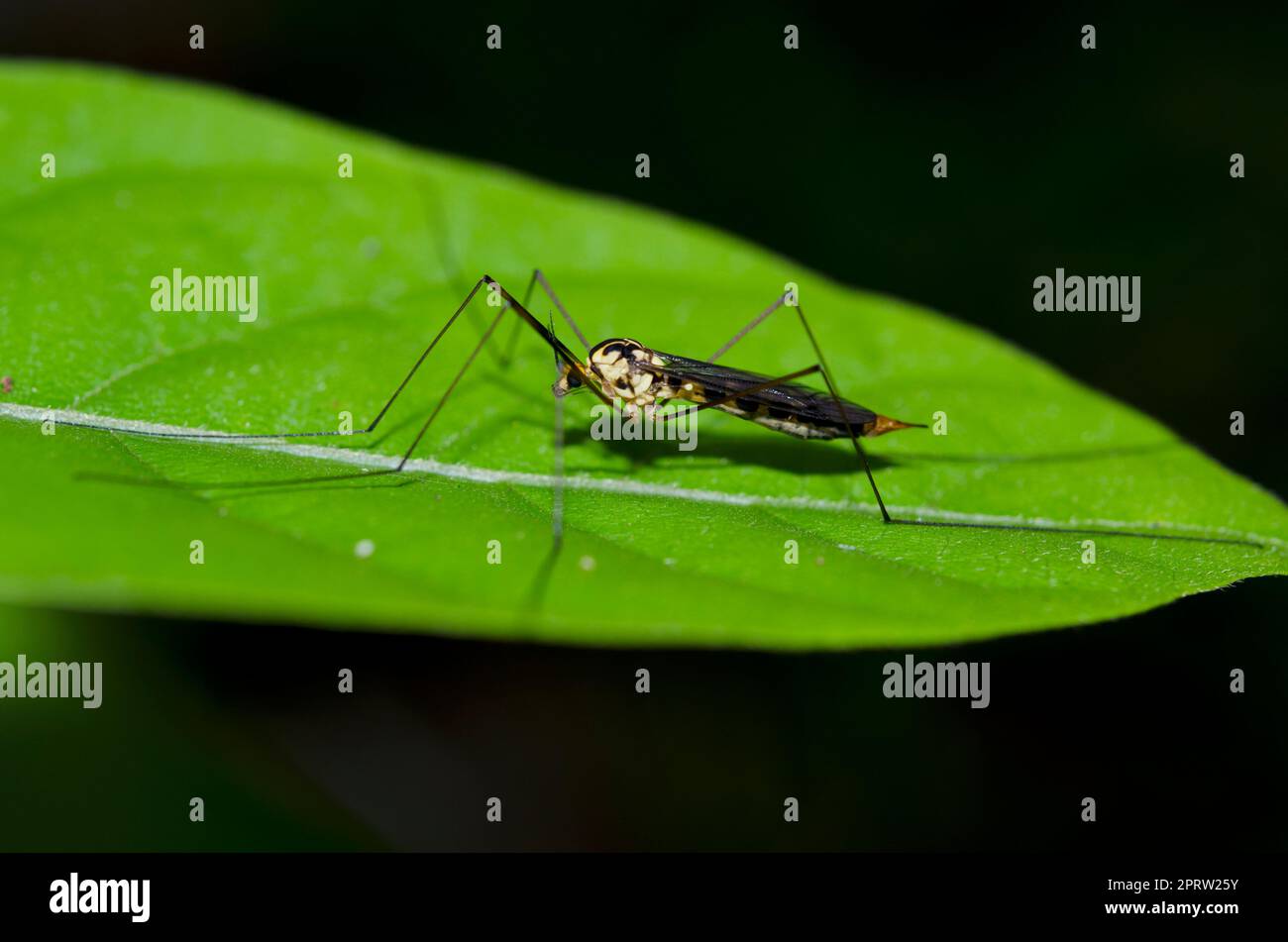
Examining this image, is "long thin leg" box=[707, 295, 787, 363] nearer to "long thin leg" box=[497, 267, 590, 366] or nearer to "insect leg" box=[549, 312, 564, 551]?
"long thin leg" box=[497, 267, 590, 366]

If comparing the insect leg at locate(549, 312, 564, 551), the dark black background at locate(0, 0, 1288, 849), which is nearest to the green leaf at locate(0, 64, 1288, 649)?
the insect leg at locate(549, 312, 564, 551)

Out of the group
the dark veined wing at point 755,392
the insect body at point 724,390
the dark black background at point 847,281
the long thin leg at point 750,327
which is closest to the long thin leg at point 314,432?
the insect body at point 724,390

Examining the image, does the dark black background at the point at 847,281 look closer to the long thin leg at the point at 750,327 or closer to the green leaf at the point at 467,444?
the green leaf at the point at 467,444

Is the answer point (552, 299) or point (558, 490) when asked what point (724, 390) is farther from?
point (558, 490)

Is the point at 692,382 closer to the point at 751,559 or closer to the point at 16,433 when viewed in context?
the point at 751,559

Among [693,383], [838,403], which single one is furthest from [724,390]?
[838,403]
